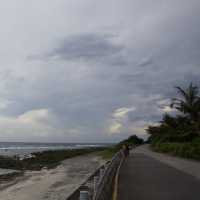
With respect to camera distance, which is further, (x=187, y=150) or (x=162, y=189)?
(x=187, y=150)

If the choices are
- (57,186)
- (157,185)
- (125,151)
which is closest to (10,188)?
(57,186)

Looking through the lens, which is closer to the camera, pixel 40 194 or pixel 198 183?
pixel 198 183

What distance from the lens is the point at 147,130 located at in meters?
94.9

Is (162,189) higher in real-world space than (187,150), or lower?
lower

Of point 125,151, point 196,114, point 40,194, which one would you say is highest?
point 196,114

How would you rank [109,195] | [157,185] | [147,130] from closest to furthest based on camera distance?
[109,195] → [157,185] → [147,130]

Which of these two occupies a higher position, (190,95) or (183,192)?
(190,95)

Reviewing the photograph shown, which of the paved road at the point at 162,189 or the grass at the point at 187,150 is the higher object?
the grass at the point at 187,150

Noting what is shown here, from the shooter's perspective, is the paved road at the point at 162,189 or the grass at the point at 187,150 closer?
the paved road at the point at 162,189

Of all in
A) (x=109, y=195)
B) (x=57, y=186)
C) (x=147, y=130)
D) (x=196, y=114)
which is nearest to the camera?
(x=109, y=195)

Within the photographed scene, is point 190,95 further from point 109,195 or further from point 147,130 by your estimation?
point 147,130

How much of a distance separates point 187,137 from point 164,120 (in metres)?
19.7

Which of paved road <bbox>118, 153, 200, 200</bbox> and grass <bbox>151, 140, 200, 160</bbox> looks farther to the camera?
grass <bbox>151, 140, 200, 160</bbox>

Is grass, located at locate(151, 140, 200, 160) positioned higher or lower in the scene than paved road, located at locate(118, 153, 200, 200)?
higher
